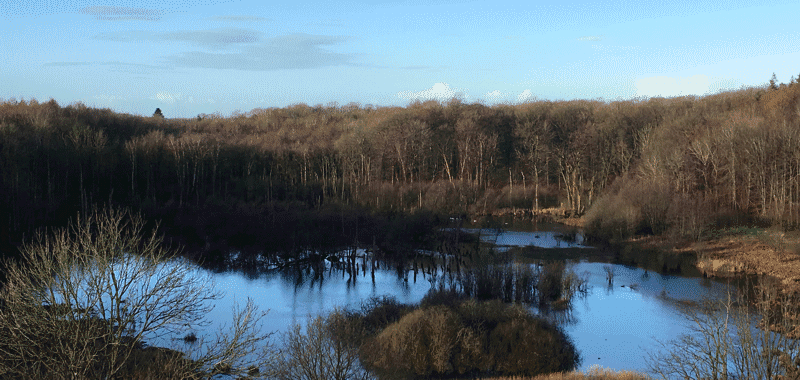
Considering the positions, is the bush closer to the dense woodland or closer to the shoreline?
the shoreline

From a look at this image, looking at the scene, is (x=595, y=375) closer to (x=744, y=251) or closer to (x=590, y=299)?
(x=590, y=299)

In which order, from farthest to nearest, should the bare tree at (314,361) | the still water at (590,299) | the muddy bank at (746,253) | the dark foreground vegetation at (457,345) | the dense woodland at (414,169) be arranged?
the dense woodland at (414,169) < the muddy bank at (746,253) < the still water at (590,299) < the dark foreground vegetation at (457,345) < the bare tree at (314,361)

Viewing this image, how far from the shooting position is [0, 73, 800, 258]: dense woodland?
1519 inches

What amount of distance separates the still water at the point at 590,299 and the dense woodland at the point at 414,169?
7.53 m

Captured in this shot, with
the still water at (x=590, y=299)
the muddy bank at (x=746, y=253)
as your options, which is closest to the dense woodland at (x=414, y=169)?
the muddy bank at (x=746, y=253)

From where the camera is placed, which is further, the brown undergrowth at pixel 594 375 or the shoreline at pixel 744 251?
the shoreline at pixel 744 251

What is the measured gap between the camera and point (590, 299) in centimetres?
2598

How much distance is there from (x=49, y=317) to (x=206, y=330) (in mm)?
8278

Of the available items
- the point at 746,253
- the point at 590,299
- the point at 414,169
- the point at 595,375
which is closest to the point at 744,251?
the point at 746,253

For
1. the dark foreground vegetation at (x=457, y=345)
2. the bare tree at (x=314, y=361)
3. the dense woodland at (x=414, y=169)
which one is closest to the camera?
the bare tree at (x=314, y=361)

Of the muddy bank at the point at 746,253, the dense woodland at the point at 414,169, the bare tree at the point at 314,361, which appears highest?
the dense woodland at the point at 414,169

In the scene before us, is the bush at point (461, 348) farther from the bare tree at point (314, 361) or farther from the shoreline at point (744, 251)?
the shoreline at point (744, 251)

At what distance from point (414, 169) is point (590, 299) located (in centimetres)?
3678

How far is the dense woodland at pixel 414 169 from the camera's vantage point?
127 ft
